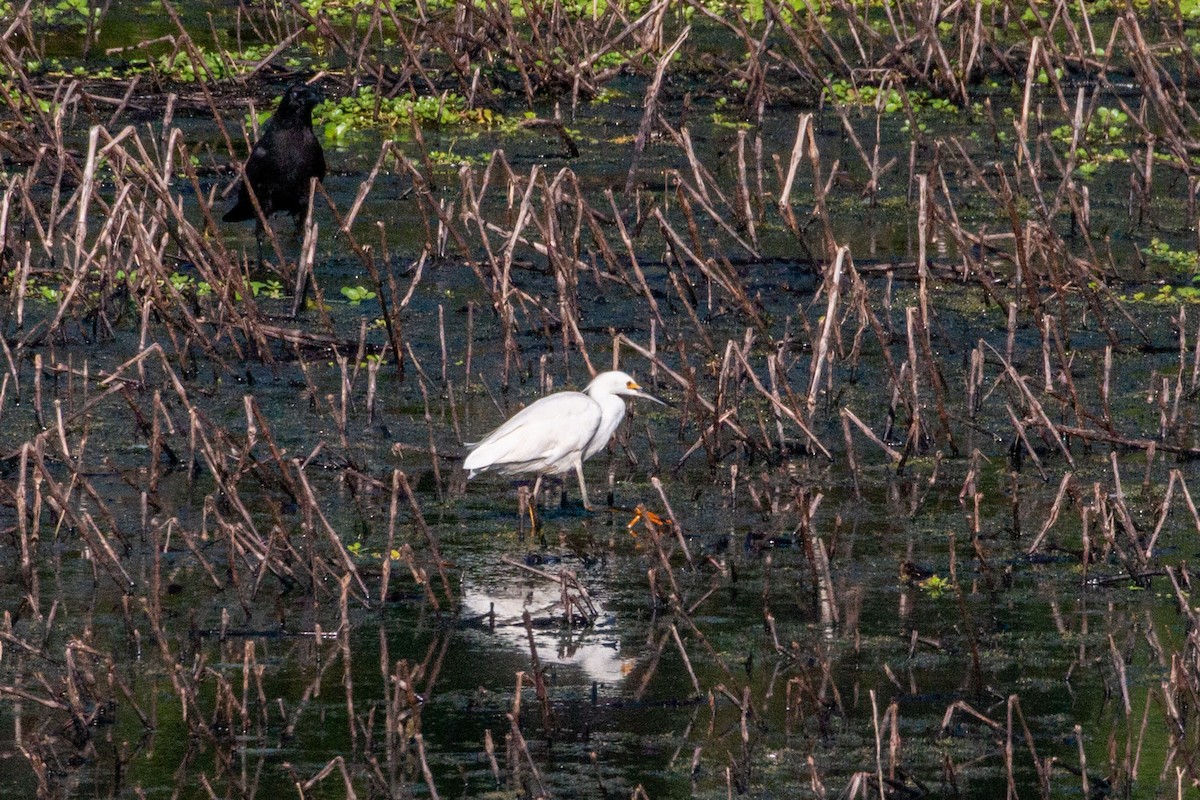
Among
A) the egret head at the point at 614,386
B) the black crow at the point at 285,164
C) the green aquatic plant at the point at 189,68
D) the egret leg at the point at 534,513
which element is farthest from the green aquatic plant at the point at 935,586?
the green aquatic plant at the point at 189,68

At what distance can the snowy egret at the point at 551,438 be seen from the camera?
287 inches

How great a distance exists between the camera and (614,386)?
7.75 m

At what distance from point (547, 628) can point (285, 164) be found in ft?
19.0

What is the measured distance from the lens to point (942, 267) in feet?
33.3

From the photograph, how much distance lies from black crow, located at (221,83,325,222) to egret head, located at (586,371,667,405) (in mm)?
4082

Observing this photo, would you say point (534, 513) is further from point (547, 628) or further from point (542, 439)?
point (547, 628)

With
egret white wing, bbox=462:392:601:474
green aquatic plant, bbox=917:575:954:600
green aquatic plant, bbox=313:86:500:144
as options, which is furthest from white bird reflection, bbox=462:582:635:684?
green aquatic plant, bbox=313:86:500:144

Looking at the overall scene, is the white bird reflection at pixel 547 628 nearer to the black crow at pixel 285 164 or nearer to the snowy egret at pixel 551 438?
the snowy egret at pixel 551 438

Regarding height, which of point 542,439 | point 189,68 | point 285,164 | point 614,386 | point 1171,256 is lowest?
point 542,439

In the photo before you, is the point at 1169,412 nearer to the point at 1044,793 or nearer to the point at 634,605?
the point at 634,605

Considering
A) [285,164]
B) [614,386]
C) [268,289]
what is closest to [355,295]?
[268,289]

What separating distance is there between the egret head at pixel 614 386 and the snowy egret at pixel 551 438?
0.29ft

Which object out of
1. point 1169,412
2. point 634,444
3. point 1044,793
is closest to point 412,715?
point 1044,793

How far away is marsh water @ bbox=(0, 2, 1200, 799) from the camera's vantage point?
5277 mm
